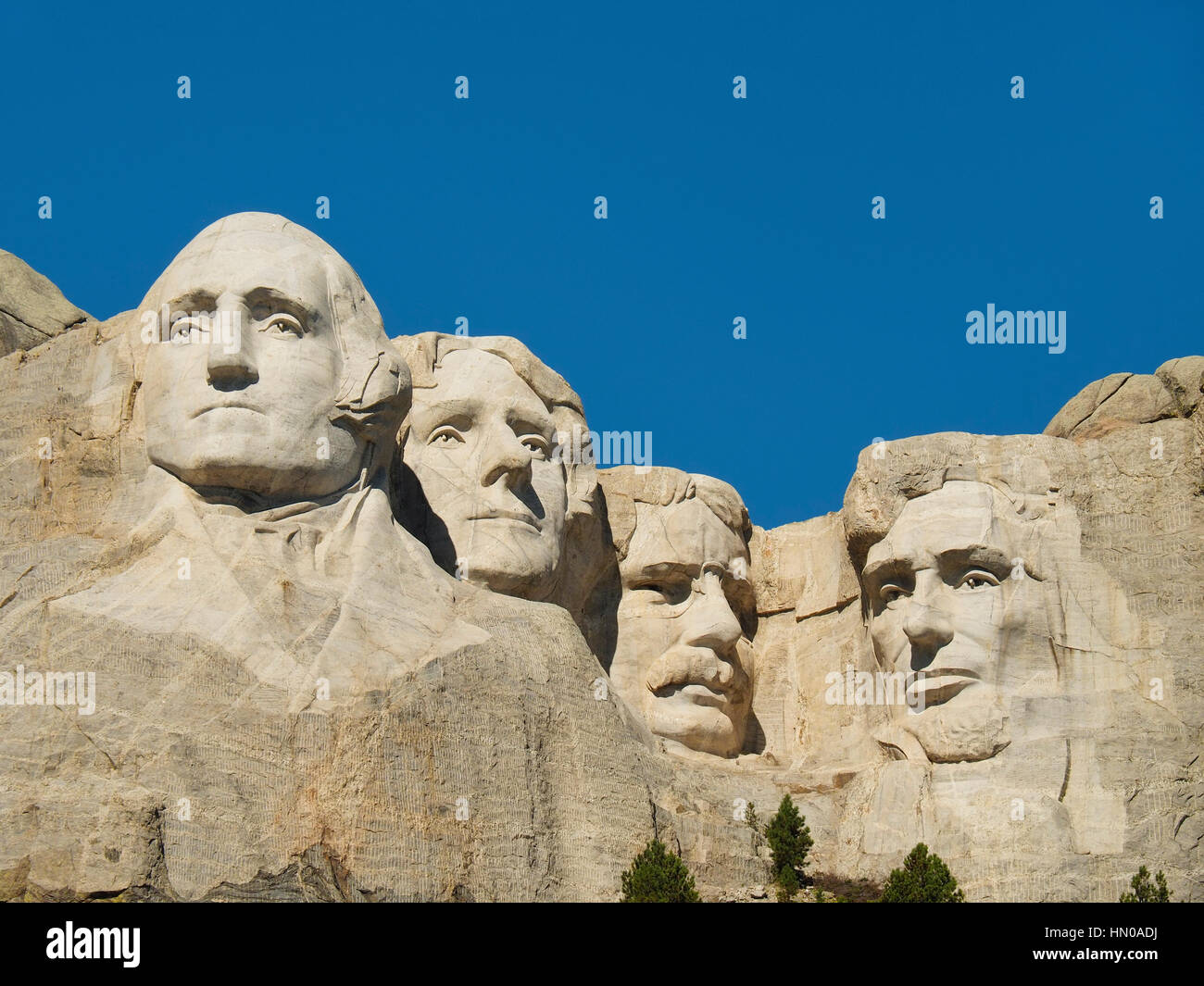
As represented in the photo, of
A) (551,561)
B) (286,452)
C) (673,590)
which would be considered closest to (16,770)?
(286,452)

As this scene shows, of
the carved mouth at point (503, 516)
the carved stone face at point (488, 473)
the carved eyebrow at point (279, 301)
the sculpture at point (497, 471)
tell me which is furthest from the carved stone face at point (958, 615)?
the carved eyebrow at point (279, 301)

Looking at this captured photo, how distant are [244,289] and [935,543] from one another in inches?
214

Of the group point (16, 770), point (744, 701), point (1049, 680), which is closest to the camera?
point (16, 770)

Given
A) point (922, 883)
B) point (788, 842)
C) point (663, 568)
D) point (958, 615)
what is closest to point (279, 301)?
point (663, 568)

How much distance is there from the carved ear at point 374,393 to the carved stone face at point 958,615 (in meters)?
4.05

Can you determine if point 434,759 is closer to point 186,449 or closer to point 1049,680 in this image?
point 186,449

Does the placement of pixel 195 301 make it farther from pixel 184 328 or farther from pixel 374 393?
pixel 374 393

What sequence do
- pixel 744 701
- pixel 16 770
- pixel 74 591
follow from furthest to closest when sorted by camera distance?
→ pixel 744 701 → pixel 74 591 → pixel 16 770

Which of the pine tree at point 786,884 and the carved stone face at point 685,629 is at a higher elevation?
the carved stone face at point 685,629

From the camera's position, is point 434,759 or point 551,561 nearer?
point 434,759

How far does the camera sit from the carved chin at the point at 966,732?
2059cm

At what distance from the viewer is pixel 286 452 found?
1903 cm

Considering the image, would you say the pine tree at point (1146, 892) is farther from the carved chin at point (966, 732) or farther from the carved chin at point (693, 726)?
the carved chin at point (693, 726)

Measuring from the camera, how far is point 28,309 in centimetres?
2202
